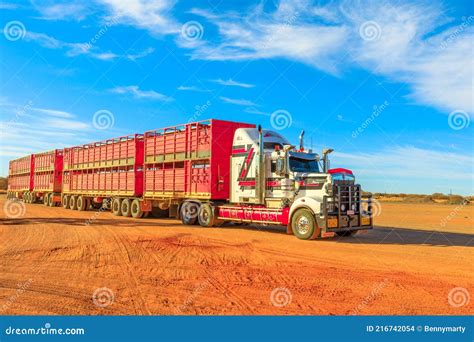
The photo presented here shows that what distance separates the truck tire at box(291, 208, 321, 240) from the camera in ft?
42.3

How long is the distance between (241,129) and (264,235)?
15.3ft

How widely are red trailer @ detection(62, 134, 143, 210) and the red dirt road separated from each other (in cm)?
977

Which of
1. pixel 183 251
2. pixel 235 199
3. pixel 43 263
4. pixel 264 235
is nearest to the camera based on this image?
pixel 43 263

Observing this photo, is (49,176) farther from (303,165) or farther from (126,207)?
(303,165)

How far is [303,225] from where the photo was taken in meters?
13.3

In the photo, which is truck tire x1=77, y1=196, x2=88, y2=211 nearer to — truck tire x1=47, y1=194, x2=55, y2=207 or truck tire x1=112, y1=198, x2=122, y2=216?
truck tire x1=112, y1=198, x2=122, y2=216

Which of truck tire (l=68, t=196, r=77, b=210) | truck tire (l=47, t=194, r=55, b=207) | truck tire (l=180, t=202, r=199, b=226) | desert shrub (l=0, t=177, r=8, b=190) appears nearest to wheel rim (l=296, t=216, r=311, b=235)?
truck tire (l=180, t=202, r=199, b=226)

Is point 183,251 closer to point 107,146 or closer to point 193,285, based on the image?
point 193,285

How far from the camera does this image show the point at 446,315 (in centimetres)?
544

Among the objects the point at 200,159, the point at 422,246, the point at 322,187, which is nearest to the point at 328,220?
the point at 322,187

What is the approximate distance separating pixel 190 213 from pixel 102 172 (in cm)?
1027

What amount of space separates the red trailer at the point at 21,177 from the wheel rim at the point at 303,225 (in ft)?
111

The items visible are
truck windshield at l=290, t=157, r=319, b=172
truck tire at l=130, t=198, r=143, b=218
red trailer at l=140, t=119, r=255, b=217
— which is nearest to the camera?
truck windshield at l=290, t=157, r=319, b=172
